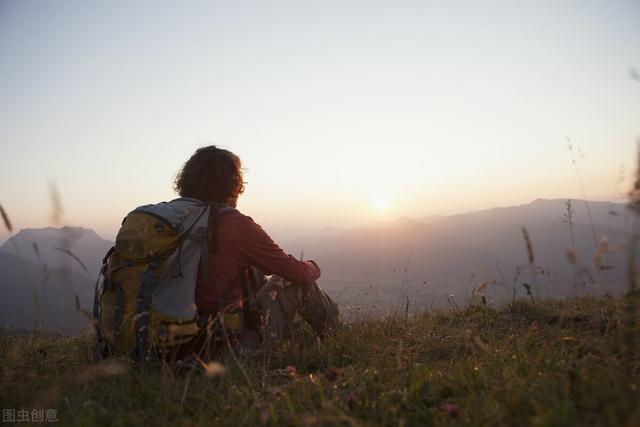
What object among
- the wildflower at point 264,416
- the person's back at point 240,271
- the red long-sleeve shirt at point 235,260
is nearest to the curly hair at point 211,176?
the person's back at point 240,271

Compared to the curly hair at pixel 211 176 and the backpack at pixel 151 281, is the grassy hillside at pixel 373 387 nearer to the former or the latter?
the backpack at pixel 151 281

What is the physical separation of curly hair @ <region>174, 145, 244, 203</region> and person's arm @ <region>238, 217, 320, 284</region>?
Answer: 569mm

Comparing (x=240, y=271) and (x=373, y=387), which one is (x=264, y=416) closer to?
(x=373, y=387)

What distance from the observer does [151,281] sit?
3254mm

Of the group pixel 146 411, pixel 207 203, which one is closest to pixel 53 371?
pixel 146 411

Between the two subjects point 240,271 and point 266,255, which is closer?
point 266,255

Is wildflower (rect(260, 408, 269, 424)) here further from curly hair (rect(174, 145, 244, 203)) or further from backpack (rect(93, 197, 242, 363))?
curly hair (rect(174, 145, 244, 203))

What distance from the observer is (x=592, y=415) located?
1871mm

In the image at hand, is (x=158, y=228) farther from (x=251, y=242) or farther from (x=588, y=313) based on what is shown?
(x=588, y=313)

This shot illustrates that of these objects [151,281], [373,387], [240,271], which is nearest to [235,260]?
[240,271]

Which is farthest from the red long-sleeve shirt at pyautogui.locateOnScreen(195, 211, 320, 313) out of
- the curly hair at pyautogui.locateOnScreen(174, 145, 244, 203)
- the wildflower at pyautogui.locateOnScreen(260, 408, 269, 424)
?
the wildflower at pyautogui.locateOnScreen(260, 408, 269, 424)

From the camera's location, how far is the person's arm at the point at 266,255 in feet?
13.0

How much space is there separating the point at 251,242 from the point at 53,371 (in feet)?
7.44

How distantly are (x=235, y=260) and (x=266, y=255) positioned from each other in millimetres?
314
